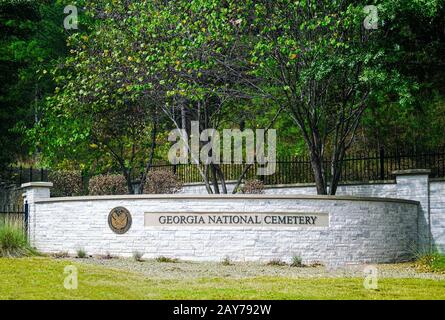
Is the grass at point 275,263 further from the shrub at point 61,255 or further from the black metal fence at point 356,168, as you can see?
the shrub at point 61,255

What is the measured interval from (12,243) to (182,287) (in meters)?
6.86

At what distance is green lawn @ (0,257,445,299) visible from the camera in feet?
40.3

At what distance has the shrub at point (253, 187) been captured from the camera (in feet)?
76.1

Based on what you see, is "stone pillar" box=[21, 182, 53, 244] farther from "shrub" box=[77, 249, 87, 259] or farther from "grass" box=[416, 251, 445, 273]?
"grass" box=[416, 251, 445, 273]

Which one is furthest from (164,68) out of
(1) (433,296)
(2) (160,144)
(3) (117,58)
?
(1) (433,296)

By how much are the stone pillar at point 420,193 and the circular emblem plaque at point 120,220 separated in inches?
314

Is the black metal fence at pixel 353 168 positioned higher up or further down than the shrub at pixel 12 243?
higher up

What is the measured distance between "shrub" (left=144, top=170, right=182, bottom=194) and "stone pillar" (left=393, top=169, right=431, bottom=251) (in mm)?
7389

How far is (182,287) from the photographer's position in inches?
523

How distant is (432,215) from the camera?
2100 cm

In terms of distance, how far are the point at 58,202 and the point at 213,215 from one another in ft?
15.7

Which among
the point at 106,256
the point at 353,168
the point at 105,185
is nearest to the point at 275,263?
the point at 106,256

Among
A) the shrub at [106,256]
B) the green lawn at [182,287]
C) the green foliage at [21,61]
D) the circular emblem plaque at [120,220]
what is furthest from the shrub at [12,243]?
the green foliage at [21,61]

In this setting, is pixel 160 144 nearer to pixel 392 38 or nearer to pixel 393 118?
pixel 393 118
